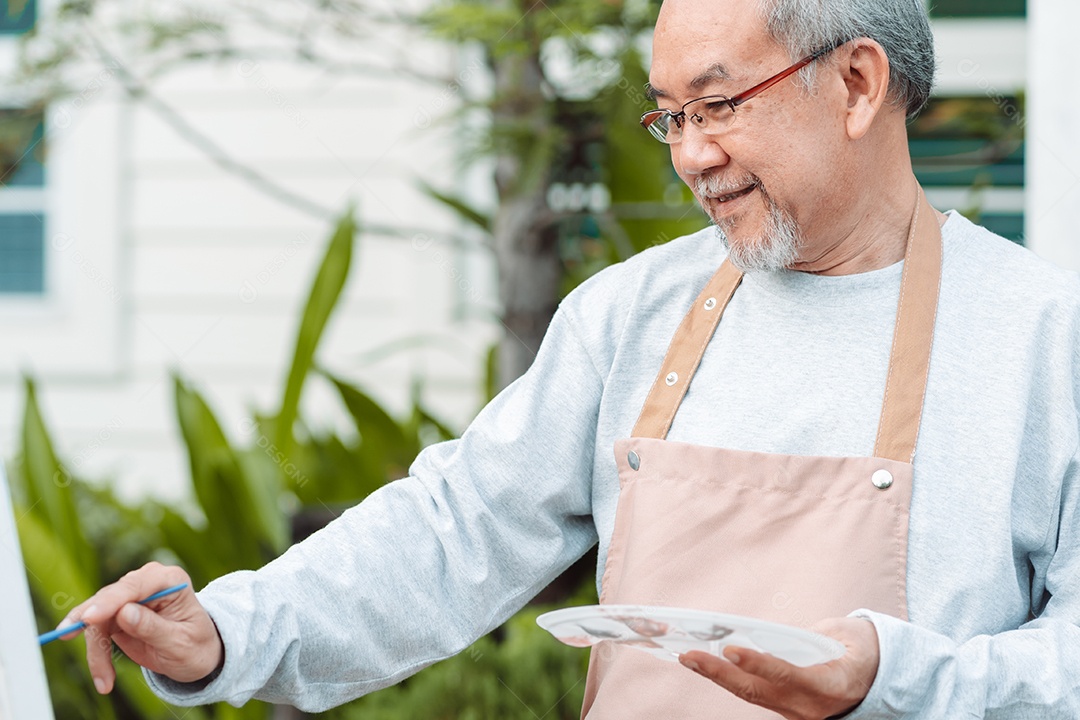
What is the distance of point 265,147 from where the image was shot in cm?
478

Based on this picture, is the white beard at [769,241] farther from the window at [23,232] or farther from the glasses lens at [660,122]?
the window at [23,232]

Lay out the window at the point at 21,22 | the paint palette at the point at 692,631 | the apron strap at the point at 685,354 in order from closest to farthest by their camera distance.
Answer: the paint palette at the point at 692,631 < the apron strap at the point at 685,354 < the window at the point at 21,22

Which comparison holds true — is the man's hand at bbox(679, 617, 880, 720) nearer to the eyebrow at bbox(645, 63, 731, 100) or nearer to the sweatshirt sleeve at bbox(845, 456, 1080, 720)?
the sweatshirt sleeve at bbox(845, 456, 1080, 720)

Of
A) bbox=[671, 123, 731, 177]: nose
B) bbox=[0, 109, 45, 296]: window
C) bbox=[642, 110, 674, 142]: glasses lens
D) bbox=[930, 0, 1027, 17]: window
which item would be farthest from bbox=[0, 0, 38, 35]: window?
bbox=[671, 123, 731, 177]: nose

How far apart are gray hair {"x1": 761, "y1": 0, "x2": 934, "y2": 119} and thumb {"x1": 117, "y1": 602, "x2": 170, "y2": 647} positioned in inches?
34.7

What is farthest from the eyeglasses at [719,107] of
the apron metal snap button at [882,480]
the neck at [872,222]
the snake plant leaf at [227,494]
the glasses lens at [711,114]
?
the snake plant leaf at [227,494]

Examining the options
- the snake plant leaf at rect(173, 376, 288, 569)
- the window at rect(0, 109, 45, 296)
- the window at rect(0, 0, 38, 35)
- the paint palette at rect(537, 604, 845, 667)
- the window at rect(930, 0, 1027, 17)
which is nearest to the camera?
the paint palette at rect(537, 604, 845, 667)

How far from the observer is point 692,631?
40.3 inches

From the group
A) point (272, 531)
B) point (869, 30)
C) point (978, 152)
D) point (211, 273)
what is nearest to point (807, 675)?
point (869, 30)

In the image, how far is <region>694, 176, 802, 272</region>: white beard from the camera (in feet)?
4.28

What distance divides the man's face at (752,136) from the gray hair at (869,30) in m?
0.02

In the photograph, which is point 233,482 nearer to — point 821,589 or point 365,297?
point 365,297

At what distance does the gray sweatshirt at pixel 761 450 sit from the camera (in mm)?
1154

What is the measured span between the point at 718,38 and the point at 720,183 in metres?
0.16
